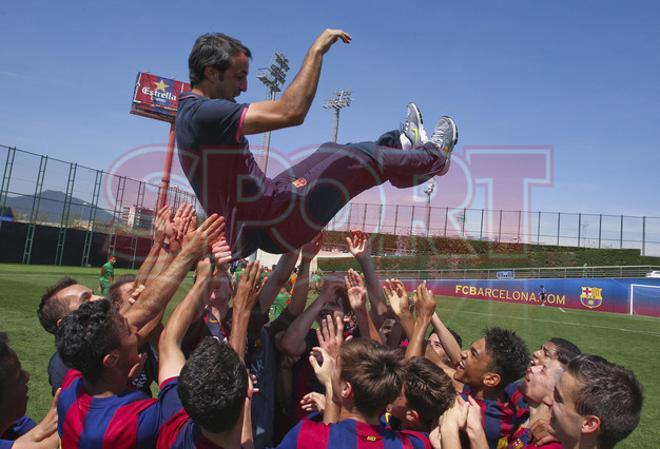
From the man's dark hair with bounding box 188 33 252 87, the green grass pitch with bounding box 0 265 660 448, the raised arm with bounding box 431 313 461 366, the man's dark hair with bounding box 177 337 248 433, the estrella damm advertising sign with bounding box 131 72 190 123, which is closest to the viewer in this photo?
the man's dark hair with bounding box 177 337 248 433

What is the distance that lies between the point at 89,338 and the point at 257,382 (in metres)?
1.16

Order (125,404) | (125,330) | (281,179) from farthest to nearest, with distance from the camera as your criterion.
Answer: (281,179), (125,330), (125,404)

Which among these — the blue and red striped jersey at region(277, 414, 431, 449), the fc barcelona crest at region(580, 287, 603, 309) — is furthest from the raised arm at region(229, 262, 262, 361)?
the fc barcelona crest at region(580, 287, 603, 309)

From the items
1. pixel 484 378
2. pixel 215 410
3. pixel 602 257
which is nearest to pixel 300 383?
pixel 484 378

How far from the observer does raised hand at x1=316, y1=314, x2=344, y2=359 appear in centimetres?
280

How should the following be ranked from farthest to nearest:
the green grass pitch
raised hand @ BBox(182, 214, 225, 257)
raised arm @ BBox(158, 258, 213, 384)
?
the green grass pitch < raised hand @ BBox(182, 214, 225, 257) < raised arm @ BBox(158, 258, 213, 384)

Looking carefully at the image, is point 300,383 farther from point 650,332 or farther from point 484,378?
point 650,332

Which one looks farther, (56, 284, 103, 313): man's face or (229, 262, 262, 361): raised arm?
(56, 284, 103, 313): man's face

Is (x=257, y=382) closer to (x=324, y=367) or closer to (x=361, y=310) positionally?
(x=324, y=367)

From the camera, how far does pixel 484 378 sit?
10.3 ft

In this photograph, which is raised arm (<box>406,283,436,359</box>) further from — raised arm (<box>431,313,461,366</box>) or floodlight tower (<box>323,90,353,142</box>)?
floodlight tower (<box>323,90,353,142</box>)

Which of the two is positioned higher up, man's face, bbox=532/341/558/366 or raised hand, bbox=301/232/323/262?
raised hand, bbox=301/232/323/262

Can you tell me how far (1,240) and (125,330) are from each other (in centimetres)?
2969

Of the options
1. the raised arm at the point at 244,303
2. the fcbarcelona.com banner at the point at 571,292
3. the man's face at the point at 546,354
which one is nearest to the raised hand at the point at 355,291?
the raised arm at the point at 244,303
